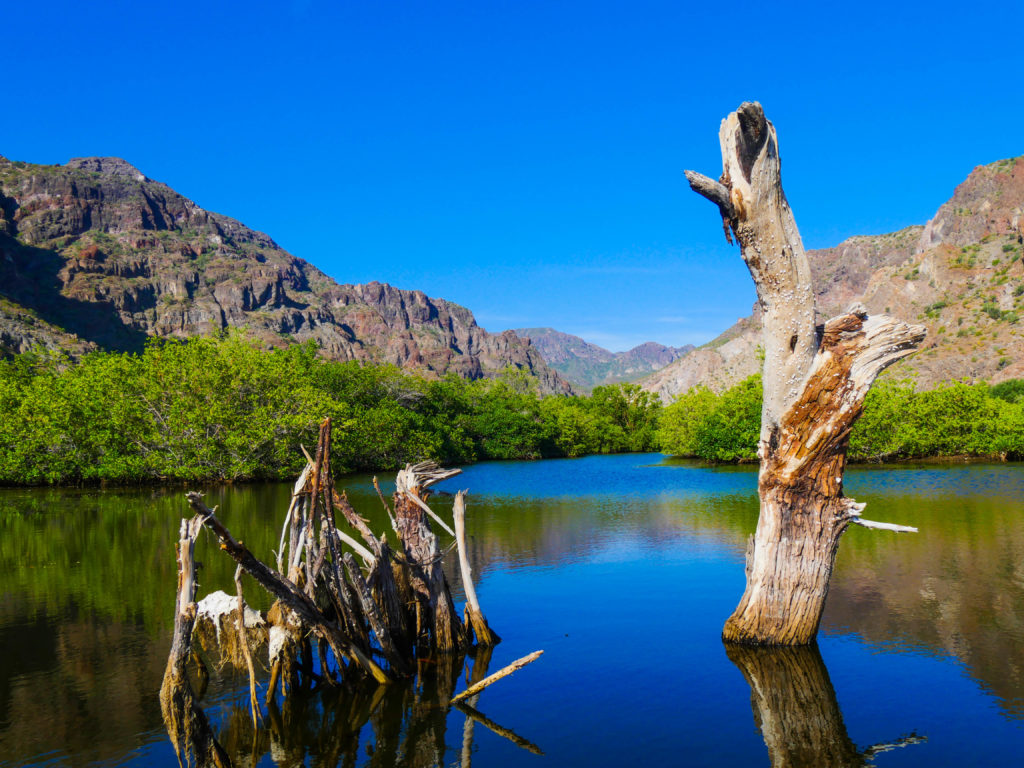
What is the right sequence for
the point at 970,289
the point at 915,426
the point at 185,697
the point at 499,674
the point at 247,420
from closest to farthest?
the point at 185,697
the point at 499,674
the point at 247,420
the point at 915,426
the point at 970,289

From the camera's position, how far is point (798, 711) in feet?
23.6

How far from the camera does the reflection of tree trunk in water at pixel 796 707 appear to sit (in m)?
6.27

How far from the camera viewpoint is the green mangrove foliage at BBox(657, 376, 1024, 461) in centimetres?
3894

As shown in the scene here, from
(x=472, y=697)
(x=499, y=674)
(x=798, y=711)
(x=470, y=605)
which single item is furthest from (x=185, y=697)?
(x=798, y=711)

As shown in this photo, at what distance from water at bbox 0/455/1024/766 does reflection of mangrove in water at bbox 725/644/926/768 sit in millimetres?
27

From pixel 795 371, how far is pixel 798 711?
3577mm

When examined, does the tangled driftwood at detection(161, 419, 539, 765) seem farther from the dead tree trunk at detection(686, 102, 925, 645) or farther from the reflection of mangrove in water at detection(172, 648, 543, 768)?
the dead tree trunk at detection(686, 102, 925, 645)

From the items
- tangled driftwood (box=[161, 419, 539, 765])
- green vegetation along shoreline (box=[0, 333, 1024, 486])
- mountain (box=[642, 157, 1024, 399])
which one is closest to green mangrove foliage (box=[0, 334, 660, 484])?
green vegetation along shoreline (box=[0, 333, 1024, 486])

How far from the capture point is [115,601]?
12.2m

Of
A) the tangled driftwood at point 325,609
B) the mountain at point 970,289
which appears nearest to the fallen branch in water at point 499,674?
the tangled driftwood at point 325,609

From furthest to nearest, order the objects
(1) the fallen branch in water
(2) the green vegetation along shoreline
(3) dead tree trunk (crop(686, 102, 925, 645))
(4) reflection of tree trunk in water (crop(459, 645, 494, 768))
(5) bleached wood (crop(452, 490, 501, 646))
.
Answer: (2) the green vegetation along shoreline
(5) bleached wood (crop(452, 490, 501, 646))
(3) dead tree trunk (crop(686, 102, 925, 645))
(1) the fallen branch in water
(4) reflection of tree trunk in water (crop(459, 645, 494, 768))

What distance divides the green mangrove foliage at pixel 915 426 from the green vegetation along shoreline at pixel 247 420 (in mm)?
74

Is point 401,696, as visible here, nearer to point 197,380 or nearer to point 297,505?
point 297,505

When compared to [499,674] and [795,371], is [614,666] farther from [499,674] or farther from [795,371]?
[795,371]
